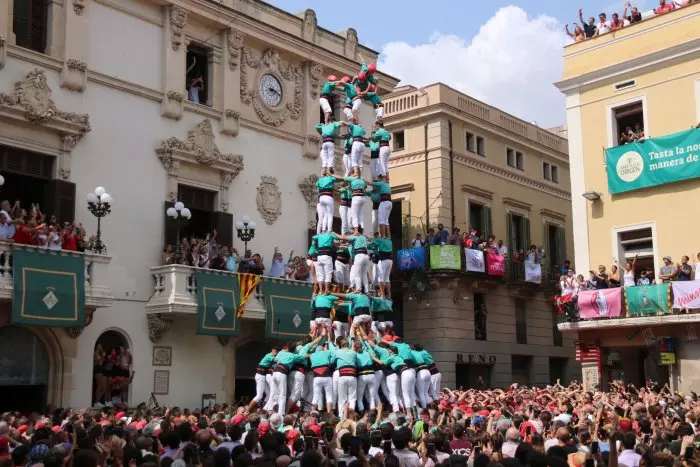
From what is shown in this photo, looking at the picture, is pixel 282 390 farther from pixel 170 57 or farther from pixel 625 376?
pixel 625 376

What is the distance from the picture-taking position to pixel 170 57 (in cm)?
2678

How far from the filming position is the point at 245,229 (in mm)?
26656

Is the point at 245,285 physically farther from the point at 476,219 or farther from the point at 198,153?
the point at 476,219

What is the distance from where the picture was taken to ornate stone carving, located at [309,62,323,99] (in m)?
31.2

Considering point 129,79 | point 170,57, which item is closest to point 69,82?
point 129,79

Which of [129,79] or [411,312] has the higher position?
[129,79]

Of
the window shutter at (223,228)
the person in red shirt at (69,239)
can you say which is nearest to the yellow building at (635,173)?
the window shutter at (223,228)

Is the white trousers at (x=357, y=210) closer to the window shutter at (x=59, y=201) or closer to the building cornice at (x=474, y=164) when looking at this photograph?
the window shutter at (x=59, y=201)

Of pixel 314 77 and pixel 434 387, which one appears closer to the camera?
pixel 434 387

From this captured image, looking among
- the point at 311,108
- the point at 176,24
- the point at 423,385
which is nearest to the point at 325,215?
the point at 423,385

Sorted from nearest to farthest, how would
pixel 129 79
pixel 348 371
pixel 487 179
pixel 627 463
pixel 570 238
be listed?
Result: pixel 627 463
pixel 348 371
pixel 129 79
pixel 487 179
pixel 570 238

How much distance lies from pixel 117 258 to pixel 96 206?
98.9 inches

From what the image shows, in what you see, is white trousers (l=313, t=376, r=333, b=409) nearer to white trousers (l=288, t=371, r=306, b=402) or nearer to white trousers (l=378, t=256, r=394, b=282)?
white trousers (l=288, t=371, r=306, b=402)

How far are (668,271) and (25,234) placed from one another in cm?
1780
